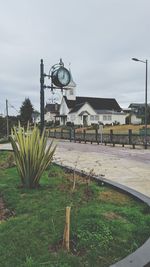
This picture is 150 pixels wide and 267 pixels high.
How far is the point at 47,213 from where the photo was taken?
16.1 ft

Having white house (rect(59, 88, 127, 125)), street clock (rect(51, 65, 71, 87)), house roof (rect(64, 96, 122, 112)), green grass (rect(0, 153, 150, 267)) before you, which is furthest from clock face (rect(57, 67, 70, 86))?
house roof (rect(64, 96, 122, 112))

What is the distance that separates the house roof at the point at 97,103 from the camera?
77688mm

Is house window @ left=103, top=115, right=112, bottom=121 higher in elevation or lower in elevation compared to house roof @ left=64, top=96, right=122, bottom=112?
lower

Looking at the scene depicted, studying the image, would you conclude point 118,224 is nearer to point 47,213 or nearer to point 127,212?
point 127,212

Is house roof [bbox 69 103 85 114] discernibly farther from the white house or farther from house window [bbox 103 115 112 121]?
house window [bbox 103 115 112 121]

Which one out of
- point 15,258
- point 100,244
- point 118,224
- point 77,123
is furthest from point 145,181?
point 77,123

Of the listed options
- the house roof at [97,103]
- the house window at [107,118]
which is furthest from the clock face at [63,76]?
the house roof at [97,103]

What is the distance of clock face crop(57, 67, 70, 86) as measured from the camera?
9.68 metres

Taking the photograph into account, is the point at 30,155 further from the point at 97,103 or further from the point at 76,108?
the point at 97,103

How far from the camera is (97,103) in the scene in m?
78.8

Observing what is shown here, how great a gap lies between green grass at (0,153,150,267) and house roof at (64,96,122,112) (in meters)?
70.4

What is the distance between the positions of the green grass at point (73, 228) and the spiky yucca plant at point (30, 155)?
1.06 feet

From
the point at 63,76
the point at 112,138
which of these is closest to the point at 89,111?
the point at 112,138

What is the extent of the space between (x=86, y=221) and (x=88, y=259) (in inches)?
37.0
